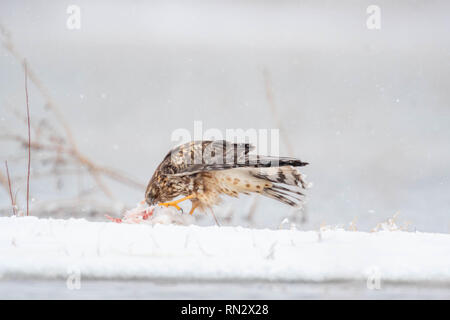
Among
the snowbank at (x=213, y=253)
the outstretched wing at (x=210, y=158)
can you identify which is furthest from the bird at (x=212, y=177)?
the snowbank at (x=213, y=253)

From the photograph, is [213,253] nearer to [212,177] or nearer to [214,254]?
[214,254]

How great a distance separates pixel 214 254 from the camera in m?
1.52

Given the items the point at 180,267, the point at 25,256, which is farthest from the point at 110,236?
the point at 180,267

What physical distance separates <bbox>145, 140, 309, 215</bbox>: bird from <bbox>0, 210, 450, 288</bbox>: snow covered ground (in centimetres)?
59

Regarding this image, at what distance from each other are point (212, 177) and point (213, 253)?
1038 millimetres

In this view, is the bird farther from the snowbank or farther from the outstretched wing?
the snowbank

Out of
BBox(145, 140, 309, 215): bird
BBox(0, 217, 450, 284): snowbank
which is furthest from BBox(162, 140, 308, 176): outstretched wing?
BBox(0, 217, 450, 284): snowbank

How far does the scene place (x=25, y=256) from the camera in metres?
1.48

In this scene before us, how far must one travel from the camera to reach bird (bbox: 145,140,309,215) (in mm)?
2492

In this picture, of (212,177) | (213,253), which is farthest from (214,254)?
(212,177)

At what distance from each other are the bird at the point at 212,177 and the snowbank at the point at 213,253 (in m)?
0.59

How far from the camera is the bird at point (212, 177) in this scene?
2.49 m

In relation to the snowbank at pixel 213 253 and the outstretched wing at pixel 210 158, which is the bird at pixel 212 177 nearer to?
the outstretched wing at pixel 210 158

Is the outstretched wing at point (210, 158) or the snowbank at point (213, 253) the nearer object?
the snowbank at point (213, 253)
